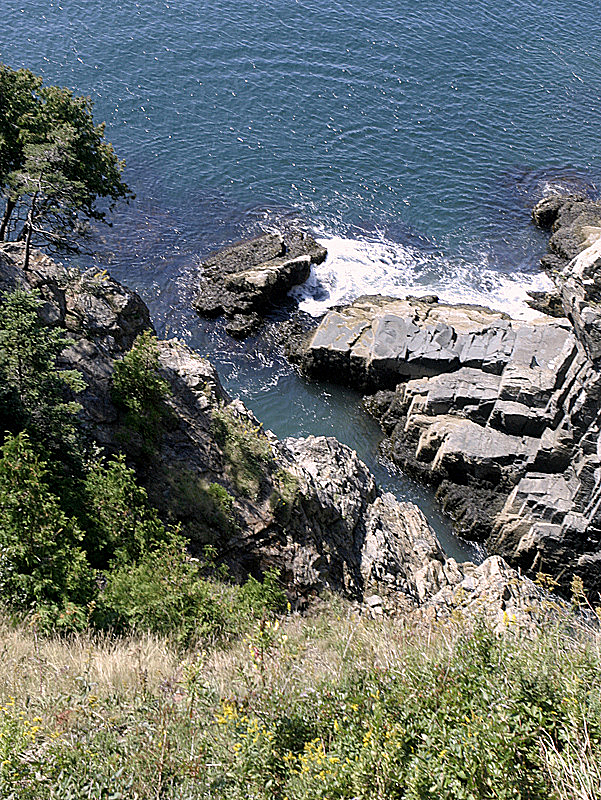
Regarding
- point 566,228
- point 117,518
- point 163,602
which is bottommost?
point 117,518

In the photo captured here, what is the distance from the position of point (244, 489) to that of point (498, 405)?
1393cm

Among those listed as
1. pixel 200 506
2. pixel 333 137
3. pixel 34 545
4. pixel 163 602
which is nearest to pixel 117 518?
pixel 34 545

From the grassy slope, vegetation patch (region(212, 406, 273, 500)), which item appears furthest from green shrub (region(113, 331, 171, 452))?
the grassy slope

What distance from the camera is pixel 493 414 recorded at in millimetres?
29672

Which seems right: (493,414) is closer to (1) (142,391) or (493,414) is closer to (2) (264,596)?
(1) (142,391)

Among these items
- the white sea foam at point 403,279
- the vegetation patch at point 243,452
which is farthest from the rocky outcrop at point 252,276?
the vegetation patch at point 243,452

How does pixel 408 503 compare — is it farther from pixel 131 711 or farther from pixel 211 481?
pixel 131 711

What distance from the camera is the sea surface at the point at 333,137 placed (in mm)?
38344

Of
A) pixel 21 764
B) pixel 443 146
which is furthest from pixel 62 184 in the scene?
pixel 443 146

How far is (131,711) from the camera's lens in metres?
9.56

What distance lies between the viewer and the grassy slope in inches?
327

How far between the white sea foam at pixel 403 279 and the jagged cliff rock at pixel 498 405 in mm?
2079

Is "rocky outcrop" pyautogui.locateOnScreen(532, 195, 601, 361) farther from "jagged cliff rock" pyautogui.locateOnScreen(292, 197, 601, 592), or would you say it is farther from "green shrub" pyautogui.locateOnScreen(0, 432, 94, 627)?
"green shrub" pyautogui.locateOnScreen(0, 432, 94, 627)

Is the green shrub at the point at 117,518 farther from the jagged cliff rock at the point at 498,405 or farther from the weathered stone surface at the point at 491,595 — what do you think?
the jagged cliff rock at the point at 498,405
